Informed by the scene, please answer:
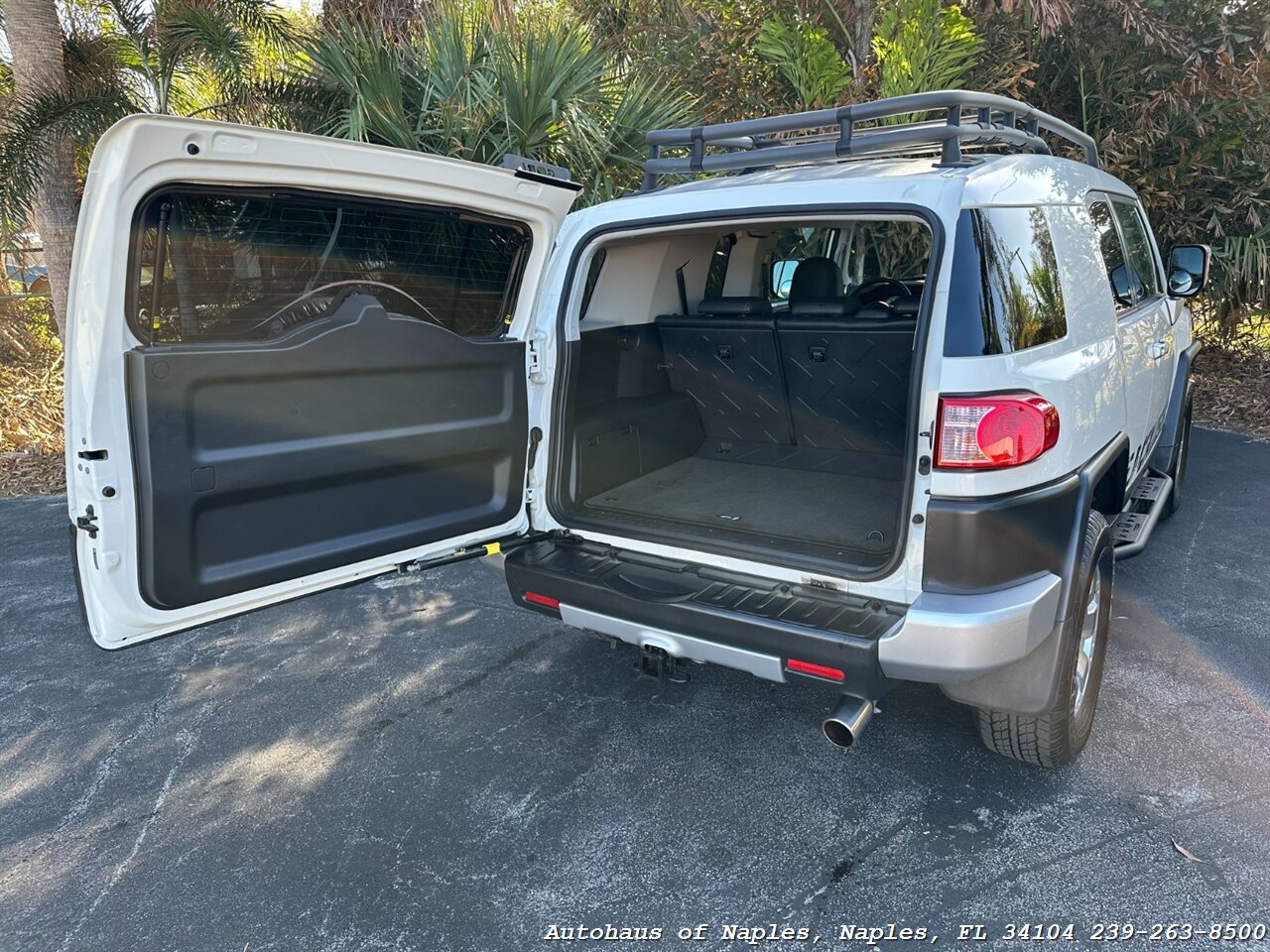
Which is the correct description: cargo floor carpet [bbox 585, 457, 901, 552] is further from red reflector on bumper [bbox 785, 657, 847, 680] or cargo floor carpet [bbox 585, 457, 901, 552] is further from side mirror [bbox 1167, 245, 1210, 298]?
side mirror [bbox 1167, 245, 1210, 298]

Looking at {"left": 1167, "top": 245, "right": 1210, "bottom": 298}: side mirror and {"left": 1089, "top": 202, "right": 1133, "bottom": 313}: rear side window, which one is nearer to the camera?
{"left": 1089, "top": 202, "right": 1133, "bottom": 313}: rear side window

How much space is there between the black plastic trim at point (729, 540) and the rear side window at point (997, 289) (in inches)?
2.8

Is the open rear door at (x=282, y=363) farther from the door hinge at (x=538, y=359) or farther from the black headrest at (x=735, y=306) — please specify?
the black headrest at (x=735, y=306)

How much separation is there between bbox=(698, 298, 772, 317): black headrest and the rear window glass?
54.8 inches

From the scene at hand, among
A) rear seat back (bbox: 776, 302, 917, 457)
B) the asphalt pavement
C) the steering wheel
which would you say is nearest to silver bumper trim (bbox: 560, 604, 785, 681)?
the asphalt pavement

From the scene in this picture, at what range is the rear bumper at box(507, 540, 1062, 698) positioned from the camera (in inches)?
88.1

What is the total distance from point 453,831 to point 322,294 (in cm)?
171

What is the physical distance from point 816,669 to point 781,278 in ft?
10.8

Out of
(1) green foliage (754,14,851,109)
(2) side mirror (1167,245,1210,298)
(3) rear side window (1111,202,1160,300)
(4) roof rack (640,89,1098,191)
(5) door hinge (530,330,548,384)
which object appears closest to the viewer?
(4) roof rack (640,89,1098,191)

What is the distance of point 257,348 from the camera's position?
7.95 feet

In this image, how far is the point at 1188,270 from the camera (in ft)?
14.4

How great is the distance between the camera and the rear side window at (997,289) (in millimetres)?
2266

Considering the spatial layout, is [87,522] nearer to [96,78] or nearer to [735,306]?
[735,306]

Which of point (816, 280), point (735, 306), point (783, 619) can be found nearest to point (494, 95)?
point (735, 306)
